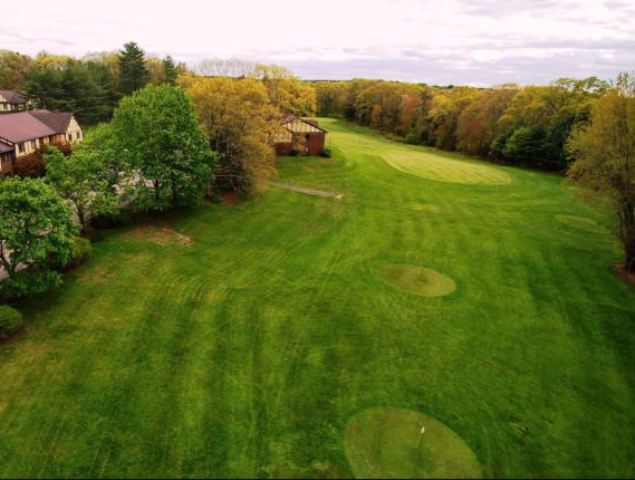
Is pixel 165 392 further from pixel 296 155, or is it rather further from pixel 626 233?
pixel 296 155

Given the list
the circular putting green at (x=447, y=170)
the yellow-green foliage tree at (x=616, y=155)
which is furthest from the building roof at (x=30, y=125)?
the yellow-green foliage tree at (x=616, y=155)

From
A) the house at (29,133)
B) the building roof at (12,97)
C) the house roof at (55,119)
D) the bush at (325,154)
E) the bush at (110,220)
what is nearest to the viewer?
the bush at (110,220)

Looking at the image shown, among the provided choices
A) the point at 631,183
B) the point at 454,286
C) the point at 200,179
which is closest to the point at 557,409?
the point at 454,286

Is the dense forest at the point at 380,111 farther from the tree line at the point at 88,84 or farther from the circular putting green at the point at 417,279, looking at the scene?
the circular putting green at the point at 417,279

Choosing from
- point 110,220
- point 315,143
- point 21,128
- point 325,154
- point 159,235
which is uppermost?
point 21,128

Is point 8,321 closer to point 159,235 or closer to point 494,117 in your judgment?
point 159,235

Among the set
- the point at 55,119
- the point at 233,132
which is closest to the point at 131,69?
the point at 55,119
